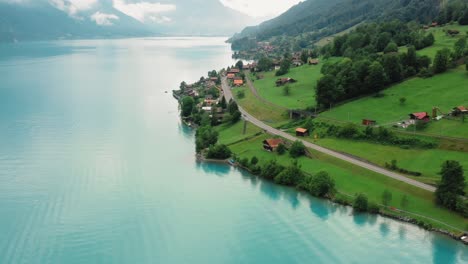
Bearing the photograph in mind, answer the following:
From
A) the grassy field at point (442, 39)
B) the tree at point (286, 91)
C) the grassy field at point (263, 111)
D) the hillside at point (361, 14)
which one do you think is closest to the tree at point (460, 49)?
the grassy field at point (442, 39)

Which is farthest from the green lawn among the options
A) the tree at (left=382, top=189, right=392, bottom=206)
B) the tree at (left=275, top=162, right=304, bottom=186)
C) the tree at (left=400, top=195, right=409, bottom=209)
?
the tree at (left=400, top=195, right=409, bottom=209)

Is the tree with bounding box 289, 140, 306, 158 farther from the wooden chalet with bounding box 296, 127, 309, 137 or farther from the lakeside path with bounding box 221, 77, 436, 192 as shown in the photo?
the wooden chalet with bounding box 296, 127, 309, 137

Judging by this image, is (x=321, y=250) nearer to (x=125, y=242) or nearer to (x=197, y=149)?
(x=125, y=242)

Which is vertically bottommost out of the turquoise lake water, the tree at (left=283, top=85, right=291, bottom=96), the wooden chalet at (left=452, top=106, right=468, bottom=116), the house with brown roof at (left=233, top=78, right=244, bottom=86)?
the turquoise lake water

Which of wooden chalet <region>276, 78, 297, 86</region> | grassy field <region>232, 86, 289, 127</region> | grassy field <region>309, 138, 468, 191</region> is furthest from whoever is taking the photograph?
wooden chalet <region>276, 78, 297, 86</region>

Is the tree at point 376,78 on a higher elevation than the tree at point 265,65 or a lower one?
lower

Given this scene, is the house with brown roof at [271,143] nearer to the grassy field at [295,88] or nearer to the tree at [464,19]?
the grassy field at [295,88]

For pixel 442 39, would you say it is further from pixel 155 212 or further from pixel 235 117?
pixel 155 212
